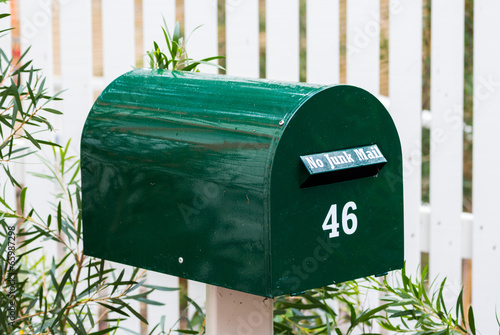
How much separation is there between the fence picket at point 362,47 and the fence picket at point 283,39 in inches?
7.3

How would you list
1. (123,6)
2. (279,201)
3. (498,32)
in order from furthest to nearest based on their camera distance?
1. (123,6)
2. (498,32)
3. (279,201)

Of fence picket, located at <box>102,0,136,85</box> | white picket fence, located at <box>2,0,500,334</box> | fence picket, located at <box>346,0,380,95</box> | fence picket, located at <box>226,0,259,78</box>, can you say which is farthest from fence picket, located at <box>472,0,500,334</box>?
fence picket, located at <box>102,0,136,85</box>

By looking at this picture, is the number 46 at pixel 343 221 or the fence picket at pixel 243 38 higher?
the fence picket at pixel 243 38

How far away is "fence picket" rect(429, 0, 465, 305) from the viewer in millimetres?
2871

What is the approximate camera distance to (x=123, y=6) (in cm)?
316

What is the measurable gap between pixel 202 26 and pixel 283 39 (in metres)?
0.29

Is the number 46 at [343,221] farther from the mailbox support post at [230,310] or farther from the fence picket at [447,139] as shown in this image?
the fence picket at [447,139]

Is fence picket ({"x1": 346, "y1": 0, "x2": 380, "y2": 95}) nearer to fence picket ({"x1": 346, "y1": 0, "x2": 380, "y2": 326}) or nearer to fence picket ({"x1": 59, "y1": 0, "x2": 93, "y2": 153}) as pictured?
fence picket ({"x1": 346, "y1": 0, "x2": 380, "y2": 326})

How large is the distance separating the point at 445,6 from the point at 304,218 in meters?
1.44

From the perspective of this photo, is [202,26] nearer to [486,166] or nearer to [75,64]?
[75,64]

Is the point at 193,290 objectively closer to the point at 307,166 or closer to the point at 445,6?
the point at 445,6

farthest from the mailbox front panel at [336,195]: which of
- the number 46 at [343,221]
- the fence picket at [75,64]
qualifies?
the fence picket at [75,64]

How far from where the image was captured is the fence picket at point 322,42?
2961 millimetres

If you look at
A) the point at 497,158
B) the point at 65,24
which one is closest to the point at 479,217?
the point at 497,158
